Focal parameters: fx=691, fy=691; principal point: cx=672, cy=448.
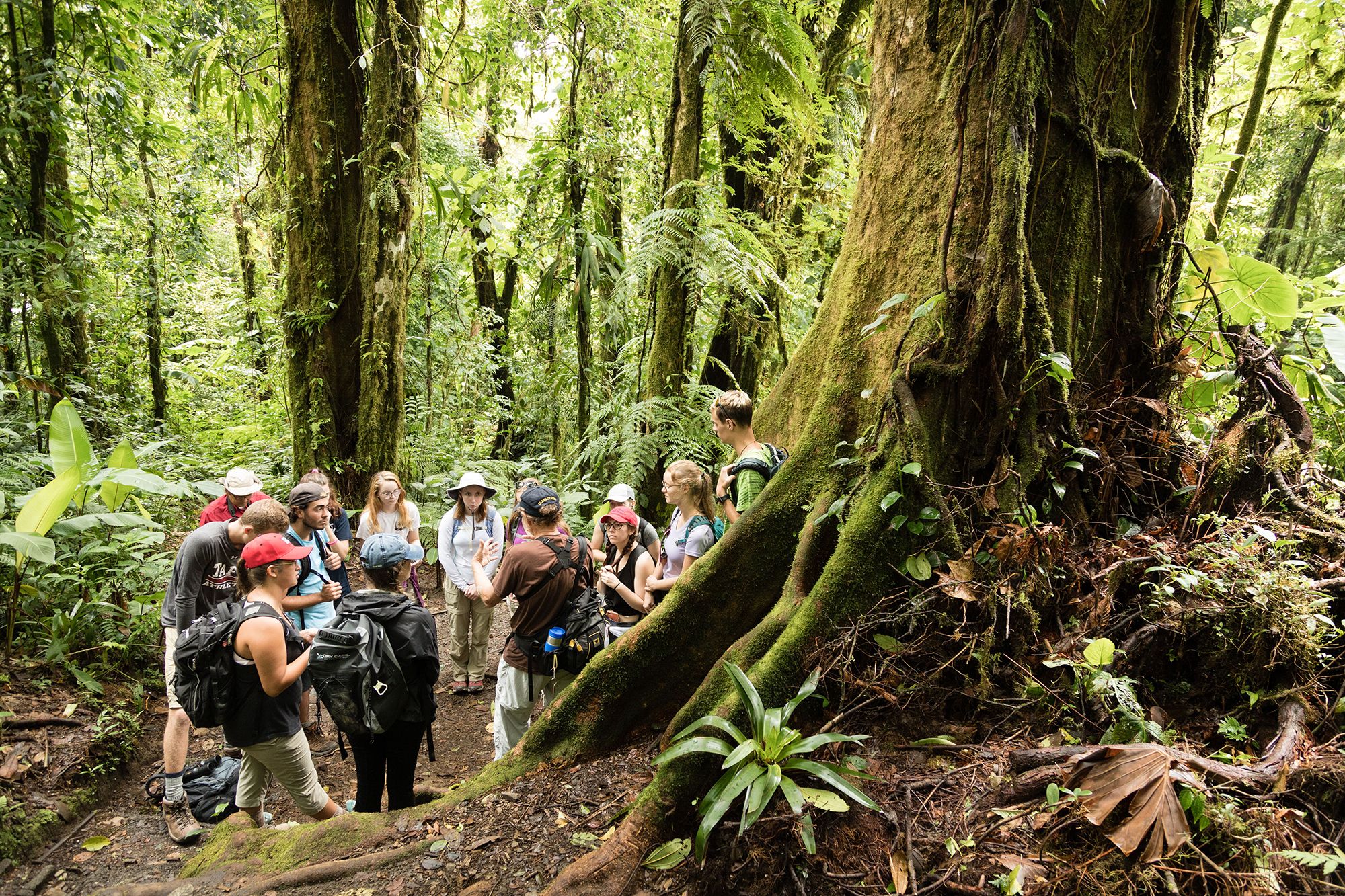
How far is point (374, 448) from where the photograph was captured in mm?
7980

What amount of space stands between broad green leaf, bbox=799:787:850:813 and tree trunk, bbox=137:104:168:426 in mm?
12102

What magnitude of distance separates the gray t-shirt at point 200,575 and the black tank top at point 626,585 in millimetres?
2619

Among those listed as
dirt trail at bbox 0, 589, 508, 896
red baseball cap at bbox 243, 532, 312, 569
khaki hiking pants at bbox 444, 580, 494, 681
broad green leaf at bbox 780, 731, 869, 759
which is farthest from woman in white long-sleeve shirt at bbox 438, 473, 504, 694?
broad green leaf at bbox 780, 731, 869, 759

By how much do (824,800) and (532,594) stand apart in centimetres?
260

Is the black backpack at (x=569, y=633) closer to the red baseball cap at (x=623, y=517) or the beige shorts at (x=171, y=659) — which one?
the red baseball cap at (x=623, y=517)

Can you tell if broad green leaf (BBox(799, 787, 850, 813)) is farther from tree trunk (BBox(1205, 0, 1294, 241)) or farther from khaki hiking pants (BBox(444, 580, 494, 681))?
tree trunk (BBox(1205, 0, 1294, 241))

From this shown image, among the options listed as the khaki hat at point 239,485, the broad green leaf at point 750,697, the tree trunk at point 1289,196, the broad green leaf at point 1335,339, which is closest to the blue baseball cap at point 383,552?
the khaki hat at point 239,485

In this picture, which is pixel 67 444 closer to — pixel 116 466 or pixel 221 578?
pixel 116 466

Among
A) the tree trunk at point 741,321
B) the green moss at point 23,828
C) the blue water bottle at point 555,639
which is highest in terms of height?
the tree trunk at point 741,321

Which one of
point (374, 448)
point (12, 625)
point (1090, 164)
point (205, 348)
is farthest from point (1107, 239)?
point (205, 348)

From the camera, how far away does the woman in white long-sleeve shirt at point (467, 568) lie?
6.00m

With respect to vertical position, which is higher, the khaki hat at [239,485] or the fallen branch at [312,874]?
the khaki hat at [239,485]

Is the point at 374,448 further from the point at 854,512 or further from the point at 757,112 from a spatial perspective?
the point at 854,512

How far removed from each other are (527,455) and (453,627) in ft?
20.7
